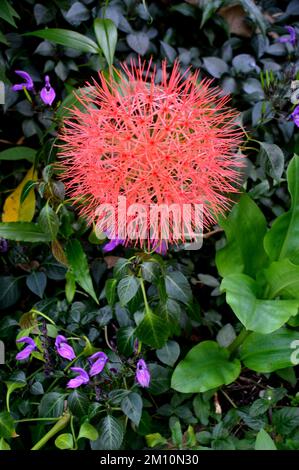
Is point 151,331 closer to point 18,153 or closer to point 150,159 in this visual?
point 150,159

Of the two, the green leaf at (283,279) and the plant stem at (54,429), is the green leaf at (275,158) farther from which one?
the plant stem at (54,429)

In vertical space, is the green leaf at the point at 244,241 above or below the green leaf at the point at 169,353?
above

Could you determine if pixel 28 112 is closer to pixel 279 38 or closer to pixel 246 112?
pixel 246 112

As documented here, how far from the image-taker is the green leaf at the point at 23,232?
1214mm

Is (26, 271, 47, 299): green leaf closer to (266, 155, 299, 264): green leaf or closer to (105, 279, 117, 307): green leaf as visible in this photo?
(105, 279, 117, 307): green leaf

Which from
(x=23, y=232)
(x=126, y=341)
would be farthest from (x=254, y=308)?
(x=23, y=232)

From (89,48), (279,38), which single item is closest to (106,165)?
(89,48)

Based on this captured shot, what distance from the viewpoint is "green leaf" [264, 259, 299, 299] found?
1.05 metres

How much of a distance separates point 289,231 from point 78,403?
0.56 metres

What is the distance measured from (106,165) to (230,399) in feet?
2.25

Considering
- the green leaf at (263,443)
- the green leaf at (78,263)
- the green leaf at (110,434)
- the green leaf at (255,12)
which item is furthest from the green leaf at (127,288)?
the green leaf at (255,12)

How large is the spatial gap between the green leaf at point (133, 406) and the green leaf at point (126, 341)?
0.10 metres

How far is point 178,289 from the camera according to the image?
1.22 m

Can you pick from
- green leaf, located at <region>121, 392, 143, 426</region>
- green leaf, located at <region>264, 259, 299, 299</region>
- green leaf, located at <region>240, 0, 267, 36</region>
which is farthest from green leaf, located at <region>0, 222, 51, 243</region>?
green leaf, located at <region>240, 0, 267, 36</region>
